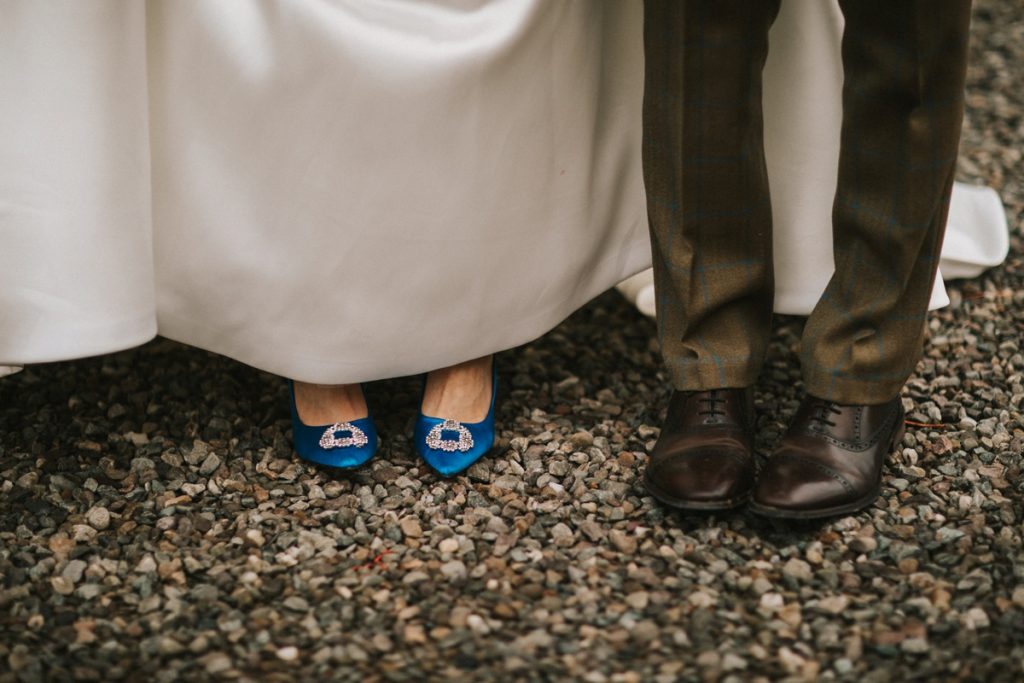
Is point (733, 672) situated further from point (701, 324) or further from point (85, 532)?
point (85, 532)

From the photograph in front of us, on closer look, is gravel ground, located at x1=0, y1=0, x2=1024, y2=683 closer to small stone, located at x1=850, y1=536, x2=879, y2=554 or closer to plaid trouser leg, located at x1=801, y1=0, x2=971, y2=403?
small stone, located at x1=850, y1=536, x2=879, y2=554

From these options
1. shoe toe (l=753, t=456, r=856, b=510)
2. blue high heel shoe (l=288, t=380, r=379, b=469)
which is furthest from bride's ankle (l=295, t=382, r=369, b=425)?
shoe toe (l=753, t=456, r=856, b=510)

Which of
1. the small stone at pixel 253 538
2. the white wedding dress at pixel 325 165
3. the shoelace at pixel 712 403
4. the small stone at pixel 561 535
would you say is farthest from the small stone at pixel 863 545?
the small stone at pixel 253 538

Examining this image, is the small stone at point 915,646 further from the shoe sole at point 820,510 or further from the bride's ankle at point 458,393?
the bride's ankle at point 458,393

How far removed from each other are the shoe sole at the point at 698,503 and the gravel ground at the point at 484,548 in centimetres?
4

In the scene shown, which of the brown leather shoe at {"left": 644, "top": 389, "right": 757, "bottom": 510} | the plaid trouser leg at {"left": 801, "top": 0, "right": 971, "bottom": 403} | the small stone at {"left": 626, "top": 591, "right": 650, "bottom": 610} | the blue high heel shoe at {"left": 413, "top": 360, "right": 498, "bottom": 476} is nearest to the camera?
the plaid trouser leg at {"left": 801, "top": 0, "right": 971, "bottom": 403}

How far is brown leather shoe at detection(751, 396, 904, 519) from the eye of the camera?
1.54m

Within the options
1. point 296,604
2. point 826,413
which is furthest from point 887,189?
point 296,604

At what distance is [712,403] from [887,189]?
1.34 ft

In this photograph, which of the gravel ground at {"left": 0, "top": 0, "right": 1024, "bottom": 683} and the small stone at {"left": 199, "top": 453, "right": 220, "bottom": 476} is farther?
the small stone at {"left": 199, "top": 453, "right": 220, "bottom": 476}

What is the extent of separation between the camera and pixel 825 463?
5.13ft

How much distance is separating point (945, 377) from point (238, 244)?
1.29 metres

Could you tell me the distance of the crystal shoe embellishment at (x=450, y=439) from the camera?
69.0 inches

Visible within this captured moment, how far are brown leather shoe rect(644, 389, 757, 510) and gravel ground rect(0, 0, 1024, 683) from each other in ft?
0.20
